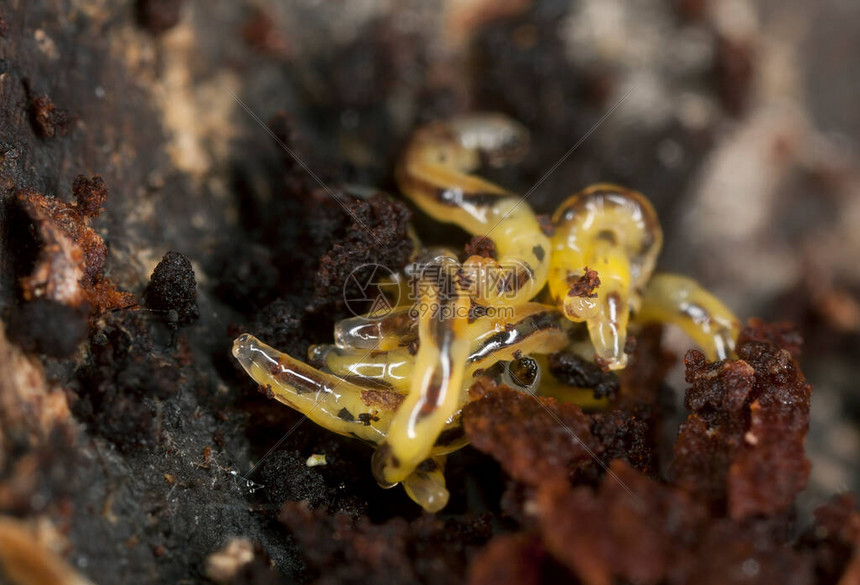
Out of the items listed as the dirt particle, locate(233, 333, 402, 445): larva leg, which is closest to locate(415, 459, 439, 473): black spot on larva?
locate(233, 333, 402, 445): larva leg

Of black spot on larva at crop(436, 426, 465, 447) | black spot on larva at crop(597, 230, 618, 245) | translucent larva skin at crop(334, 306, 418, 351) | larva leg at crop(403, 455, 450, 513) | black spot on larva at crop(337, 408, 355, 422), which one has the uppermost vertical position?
black spot on larva at crop(597, 230, 618, 245)

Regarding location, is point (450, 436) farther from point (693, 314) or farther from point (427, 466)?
point (693, 314)

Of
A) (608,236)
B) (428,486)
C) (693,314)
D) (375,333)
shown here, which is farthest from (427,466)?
(693,314)

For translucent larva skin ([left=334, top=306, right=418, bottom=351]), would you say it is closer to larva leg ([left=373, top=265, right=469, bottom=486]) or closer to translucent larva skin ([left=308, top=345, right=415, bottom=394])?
translucent larva skin ([left=308, top=345, right=415, bottom=394])

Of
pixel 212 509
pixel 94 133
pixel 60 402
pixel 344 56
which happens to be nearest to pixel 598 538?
pixel 212 509

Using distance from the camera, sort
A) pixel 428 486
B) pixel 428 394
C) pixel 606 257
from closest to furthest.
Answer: pixel 428 394, pixel 428 486, pixel 606 257

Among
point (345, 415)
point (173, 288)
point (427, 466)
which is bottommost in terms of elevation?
point (427, 466)

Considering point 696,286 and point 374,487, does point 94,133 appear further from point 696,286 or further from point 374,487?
point 696,286
